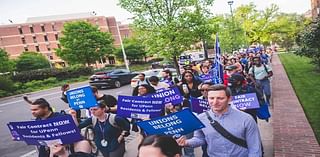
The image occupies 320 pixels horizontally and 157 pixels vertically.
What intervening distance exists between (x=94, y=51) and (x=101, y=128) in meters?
47.4

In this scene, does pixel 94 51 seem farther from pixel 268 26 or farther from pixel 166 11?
pixel 166 11

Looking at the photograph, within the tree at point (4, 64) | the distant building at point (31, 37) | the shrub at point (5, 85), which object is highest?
the distant building at point (31, 37)

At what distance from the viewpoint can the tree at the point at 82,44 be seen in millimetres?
49750

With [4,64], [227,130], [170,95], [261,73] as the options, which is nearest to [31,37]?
[4,64]

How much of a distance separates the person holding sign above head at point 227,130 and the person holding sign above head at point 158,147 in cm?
121

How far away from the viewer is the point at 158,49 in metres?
15.1

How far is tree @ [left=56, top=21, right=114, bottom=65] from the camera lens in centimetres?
4975

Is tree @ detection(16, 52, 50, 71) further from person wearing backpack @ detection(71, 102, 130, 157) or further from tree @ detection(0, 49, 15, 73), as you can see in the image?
person wearing backpack @ detection(71, 102, 130, 157)

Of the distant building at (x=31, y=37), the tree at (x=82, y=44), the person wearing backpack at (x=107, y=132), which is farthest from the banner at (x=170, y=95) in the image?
the distant building at (x=31, y=37)

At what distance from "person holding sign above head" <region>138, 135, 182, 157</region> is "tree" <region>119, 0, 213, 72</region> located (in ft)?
42.7

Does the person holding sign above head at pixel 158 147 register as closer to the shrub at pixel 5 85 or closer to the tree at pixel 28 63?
the shrub at pixel 5 85

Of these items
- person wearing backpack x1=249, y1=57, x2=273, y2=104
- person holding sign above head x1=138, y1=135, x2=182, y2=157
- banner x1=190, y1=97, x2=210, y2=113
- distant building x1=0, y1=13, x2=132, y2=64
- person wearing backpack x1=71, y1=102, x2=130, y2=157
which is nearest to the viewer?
person holding sign above head x1=138, y1=135, x2=182, y2=157

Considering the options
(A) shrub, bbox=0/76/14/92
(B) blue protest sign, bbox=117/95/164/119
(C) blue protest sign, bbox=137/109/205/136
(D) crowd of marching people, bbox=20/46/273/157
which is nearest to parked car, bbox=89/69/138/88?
(A) shrub, bbox=0/76/14/92

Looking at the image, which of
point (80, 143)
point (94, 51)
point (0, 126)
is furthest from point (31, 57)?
point (80, 143)
